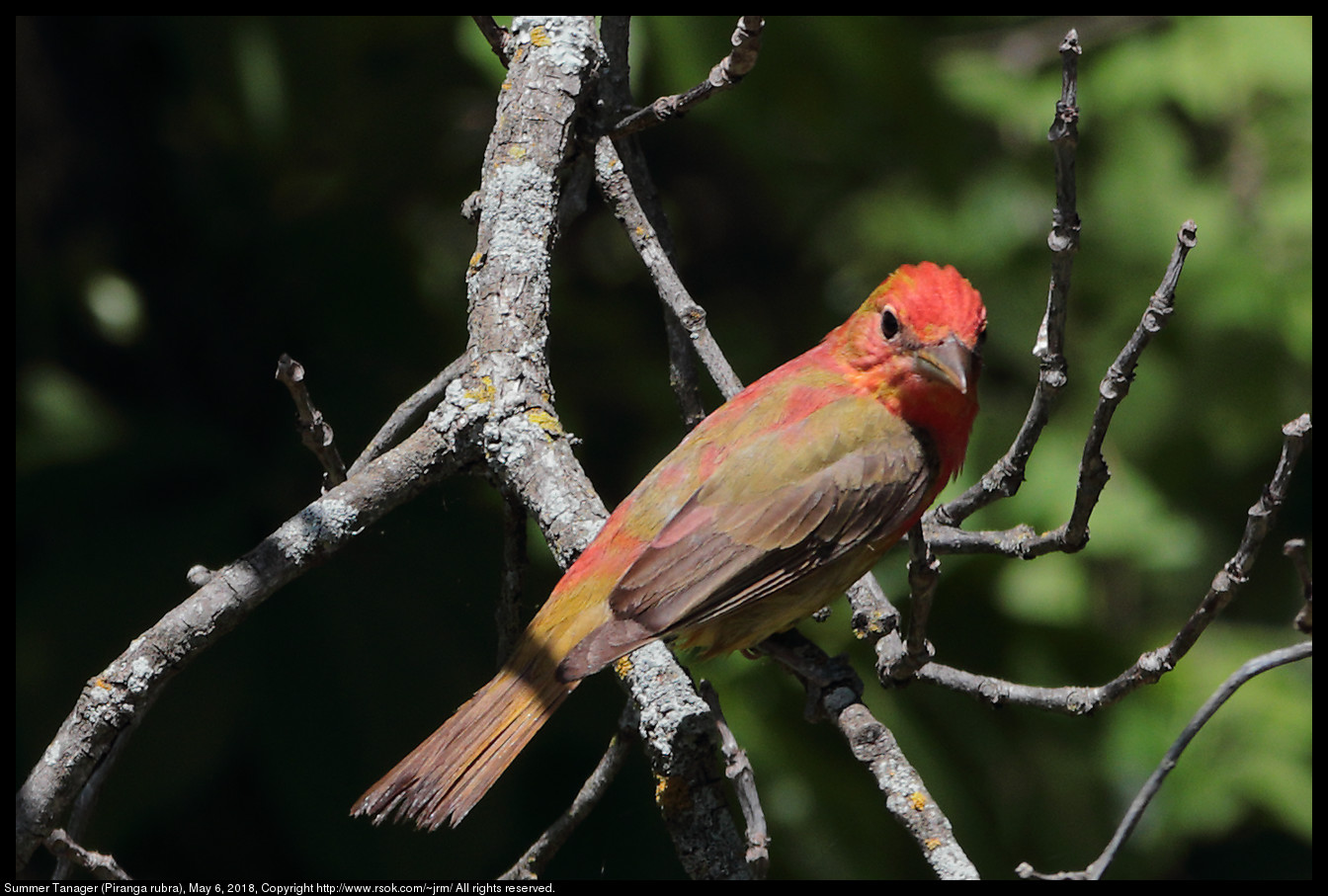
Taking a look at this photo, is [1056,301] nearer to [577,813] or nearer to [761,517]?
[761,517]

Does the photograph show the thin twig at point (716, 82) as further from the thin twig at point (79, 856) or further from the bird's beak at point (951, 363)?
the thin twig at point (79, 856)

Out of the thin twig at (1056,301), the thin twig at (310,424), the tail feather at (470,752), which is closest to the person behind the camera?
the thin twig at (1056,301)

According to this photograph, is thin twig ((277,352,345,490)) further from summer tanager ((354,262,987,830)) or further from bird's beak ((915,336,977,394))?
bird's beak ((915,336,977,394))

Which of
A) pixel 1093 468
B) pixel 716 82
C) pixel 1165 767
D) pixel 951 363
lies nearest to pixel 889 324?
pixel 951 363

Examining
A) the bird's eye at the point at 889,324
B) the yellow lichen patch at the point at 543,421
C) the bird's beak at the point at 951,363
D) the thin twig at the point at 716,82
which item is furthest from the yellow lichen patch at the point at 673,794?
the thin twig at the point at 716,82

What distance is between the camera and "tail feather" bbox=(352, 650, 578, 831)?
8.63ft

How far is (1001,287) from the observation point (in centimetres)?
455

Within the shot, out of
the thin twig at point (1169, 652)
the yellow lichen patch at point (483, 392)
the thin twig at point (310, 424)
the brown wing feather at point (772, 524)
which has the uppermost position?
the thin twig at point (310, 424)

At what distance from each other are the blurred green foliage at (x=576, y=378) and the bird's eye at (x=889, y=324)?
1.02 metres

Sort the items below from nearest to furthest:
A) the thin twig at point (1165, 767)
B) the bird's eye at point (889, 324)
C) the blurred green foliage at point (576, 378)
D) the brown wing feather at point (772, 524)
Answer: the thin twig at point (1165, 767)
the brown wing feather at point (772, 524)
the bird's eye at point (889, 324)
the blurred green foliage at point (576, 378)

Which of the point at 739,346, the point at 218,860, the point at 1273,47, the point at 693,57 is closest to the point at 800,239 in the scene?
the point at 739,346

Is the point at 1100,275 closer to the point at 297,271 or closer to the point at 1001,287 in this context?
the point at 1001,287

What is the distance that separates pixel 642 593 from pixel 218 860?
2.34 meters

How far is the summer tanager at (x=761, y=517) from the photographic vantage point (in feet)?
8.95
